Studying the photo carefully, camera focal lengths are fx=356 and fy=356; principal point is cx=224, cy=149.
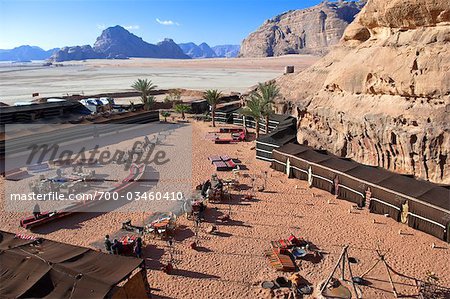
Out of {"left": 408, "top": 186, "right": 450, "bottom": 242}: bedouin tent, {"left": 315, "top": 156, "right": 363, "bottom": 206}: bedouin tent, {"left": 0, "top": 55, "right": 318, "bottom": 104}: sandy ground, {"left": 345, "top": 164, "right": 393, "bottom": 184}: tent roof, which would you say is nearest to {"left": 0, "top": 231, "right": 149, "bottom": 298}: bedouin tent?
{"left": 408, "top": 186, "right": 450, "bottom": 242}: bedouin tent

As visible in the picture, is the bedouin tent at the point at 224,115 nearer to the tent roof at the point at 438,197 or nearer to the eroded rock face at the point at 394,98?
the eroded rock face at the point at 394,98

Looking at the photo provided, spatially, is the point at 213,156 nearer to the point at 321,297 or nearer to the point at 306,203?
the point at 306,203

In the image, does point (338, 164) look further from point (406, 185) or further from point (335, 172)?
point (406, 185)

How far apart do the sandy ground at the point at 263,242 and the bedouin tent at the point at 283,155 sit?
2.89 metres

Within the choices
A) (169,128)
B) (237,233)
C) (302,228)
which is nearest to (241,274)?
(237,233)

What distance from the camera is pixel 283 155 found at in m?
24.2

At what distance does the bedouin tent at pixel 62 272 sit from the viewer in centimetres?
1009

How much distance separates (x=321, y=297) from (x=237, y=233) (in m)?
5.35

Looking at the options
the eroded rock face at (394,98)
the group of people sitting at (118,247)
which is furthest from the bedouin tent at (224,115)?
the group of people sitting at (118,247)

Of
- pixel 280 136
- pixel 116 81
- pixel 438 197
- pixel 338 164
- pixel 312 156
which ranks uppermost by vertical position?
pixel 116 81

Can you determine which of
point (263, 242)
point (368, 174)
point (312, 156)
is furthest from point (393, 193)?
point (263, 242)

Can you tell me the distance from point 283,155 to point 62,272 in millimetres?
16501

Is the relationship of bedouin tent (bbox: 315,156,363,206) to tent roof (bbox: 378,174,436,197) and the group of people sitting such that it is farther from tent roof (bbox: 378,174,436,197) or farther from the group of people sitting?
the group of people sitting

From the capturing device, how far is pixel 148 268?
14.0 metres
